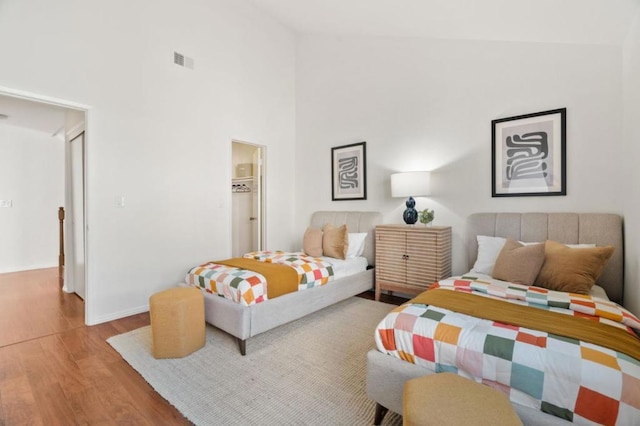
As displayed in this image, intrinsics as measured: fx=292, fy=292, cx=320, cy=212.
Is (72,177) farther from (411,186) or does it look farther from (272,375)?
(411,186)

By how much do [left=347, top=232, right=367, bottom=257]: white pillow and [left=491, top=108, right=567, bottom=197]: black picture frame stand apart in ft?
5.21

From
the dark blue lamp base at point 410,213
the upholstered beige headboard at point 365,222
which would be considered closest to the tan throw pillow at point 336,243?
the upholstered beige headboard at point 365,222

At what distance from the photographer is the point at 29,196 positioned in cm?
538

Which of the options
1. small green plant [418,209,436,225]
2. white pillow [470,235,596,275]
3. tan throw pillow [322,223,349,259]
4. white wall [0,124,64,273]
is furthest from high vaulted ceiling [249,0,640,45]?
white wall [0,124,64,273]

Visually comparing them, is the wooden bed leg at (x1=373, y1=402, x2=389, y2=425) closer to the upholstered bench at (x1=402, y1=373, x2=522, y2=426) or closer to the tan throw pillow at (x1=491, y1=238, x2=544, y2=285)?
the upholstered bench at (x1=402, y1=373, x2=522, y2=426)

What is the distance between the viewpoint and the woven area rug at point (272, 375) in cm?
167

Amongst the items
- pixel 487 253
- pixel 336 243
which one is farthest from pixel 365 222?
pixel 487 253

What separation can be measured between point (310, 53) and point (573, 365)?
5.02m

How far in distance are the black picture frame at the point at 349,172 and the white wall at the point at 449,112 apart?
0.10m

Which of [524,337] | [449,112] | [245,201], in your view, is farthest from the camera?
[245,201]

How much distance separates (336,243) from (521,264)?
1896 millimetres

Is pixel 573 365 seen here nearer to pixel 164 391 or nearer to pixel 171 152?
pixel 164 391

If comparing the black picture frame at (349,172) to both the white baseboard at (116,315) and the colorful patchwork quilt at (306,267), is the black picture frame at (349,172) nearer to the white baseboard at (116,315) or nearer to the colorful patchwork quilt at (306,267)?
the colorful patchwork quilt at (306,267)

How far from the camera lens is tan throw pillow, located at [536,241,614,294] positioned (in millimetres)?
2035
